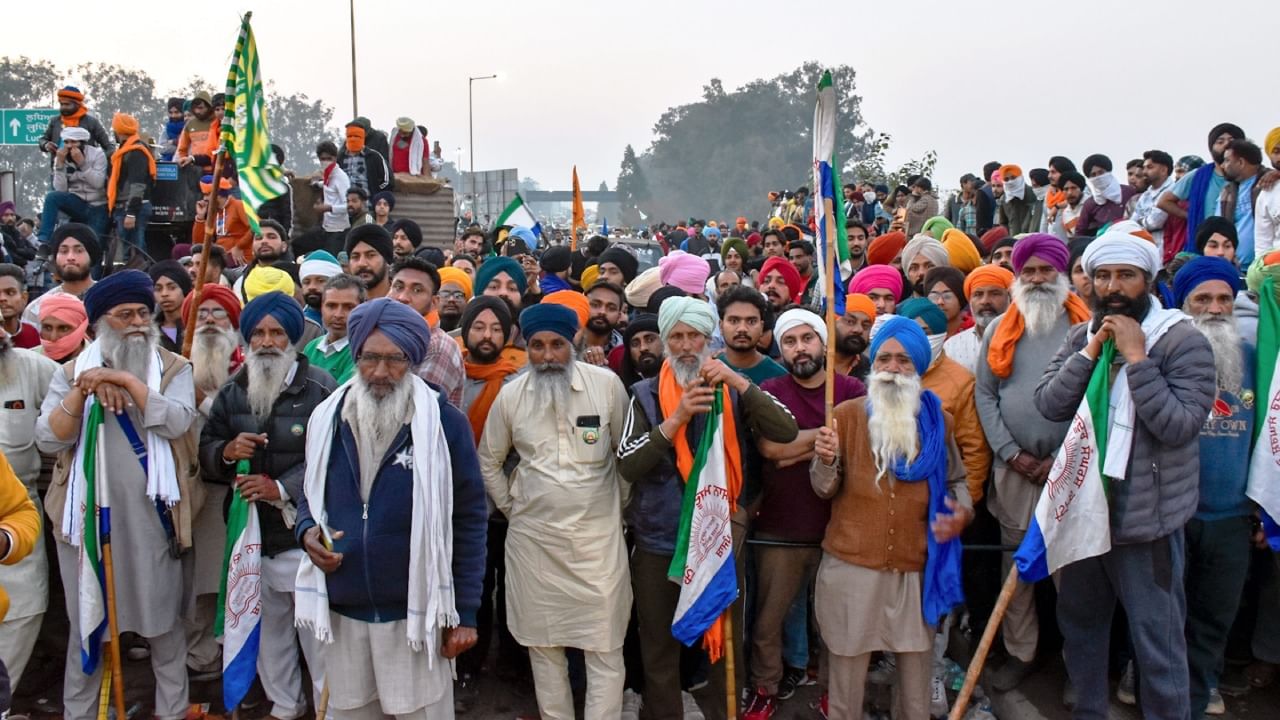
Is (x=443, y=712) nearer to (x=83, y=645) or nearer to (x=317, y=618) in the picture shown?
(x=317, y=618)

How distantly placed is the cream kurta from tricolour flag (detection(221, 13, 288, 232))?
1.87 meters

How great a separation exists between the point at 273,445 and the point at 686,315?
1.93 meters

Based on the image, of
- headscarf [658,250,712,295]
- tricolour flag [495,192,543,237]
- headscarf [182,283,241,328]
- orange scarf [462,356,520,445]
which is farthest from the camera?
tricolour flag [495,192,543,237]

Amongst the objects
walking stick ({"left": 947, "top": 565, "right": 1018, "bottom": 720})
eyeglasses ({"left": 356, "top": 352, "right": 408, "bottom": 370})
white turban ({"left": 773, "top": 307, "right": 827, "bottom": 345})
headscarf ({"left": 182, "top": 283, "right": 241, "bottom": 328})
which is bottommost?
walking stick ({"left": 947, "top": 565, "right": 1018, "bottom": 720})

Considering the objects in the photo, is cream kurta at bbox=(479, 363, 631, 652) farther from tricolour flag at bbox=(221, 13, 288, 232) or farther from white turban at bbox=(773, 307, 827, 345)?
tricolour flag at bbox=(221, 13, 288, 232)

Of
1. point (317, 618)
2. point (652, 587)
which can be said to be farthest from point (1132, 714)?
point (317, 618)

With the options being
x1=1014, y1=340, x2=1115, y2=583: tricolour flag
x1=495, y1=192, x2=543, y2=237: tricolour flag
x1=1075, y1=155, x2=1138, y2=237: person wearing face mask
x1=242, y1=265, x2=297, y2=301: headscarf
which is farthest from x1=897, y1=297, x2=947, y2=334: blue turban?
x1=495, y1=192, x2=543, y2=237: tricolour flag

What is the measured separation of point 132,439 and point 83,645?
36.3 inches

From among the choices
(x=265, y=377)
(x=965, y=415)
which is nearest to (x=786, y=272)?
(x=965, y=415)

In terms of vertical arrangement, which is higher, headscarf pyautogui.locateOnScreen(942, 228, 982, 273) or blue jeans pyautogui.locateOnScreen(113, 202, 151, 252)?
blue jeans pyautogui.locateOnScreen(113, 202, 151, 252)

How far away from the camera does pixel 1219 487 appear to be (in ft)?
15.1

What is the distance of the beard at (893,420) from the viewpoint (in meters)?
4.42

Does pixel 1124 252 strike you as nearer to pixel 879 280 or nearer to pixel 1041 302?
pixel 1041 302

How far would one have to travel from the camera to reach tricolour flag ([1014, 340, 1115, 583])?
4188 millimetres
